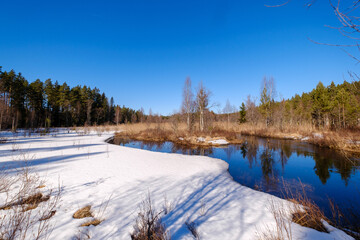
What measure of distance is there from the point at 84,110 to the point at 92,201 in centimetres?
4353

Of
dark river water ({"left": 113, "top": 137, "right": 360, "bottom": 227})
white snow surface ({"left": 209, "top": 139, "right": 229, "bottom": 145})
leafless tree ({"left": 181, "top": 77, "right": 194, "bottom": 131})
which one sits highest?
leafless tree ({"left": 181, "top": 77, "right": 194, "bottom": 131})

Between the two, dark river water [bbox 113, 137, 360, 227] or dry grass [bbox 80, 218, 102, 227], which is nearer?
dry grass [bbox 80, 218, 102, 227]

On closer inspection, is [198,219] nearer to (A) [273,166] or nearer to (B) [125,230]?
(B) [125,230]

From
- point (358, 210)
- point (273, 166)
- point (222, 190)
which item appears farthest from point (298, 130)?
point (222, 190)

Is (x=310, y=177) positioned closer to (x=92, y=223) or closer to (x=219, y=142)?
(x=92, y=223)

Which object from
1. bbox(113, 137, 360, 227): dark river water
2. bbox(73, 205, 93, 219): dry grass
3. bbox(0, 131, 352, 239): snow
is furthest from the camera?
bbox(113, 137, 360, 227): dark river water

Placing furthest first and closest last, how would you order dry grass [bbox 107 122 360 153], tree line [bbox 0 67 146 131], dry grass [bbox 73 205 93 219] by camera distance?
tree line [bbox 0 67 146 131] < dry grass [bbox 107 122 360 153] < dry grass [bbox 73 205 93 219]

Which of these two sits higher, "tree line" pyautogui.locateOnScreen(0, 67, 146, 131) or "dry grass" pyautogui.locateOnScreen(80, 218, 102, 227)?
"tree line" pyautogui.locateOnScreen(0, 67, 146, 131)

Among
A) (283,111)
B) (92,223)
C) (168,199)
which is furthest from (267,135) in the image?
(92,223)

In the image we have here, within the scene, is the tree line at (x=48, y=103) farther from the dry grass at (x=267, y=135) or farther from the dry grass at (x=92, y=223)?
the dry grass at (x=92, y=223)

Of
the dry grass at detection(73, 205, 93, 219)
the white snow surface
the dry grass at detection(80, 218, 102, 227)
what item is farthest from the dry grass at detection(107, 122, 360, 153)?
the dry grass at detection(80, 218, 102, 227)

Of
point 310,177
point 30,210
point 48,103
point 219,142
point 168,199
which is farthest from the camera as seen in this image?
point 48,103

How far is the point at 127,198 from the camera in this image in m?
2.97

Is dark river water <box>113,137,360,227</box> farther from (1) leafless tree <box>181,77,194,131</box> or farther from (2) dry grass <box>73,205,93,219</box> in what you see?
(1) leafless tree <box>181,77,194,131</box>
